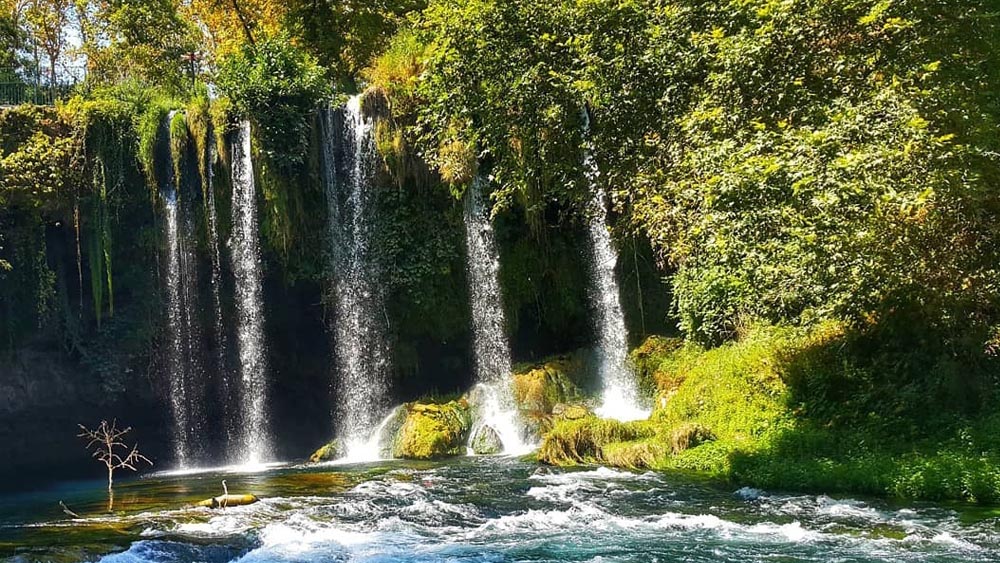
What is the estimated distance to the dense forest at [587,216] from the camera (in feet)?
35.4

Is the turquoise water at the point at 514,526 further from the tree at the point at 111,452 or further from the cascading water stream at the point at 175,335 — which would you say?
the cascading water stream at the point at 175,335

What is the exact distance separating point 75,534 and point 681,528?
7.09 metres

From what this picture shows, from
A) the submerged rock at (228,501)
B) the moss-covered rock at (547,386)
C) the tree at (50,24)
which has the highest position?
the tree at (50,24)

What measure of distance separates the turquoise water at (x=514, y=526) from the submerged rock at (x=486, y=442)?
152 inches

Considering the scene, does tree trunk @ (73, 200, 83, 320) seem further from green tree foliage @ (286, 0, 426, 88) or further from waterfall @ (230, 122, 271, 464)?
green tree foliage @ (286, 0, 426, 88)

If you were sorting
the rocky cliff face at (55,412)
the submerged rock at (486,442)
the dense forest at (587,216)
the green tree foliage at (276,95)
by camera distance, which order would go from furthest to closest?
1. the rocky cliff face at (55,412)
2. the green tree foliage at (276,95)
3. the submerged rock at (486,442)
4. the dense forest at (587,216)

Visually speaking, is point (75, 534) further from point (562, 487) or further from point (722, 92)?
point (722, 92)

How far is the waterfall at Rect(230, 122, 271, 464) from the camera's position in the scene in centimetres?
2133

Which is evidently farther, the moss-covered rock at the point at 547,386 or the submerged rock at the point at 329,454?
the submerged rock at the point at 329,454

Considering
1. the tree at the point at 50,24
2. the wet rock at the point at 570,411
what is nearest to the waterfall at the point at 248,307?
the wet rock at the point at 570,411

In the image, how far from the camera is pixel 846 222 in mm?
10141

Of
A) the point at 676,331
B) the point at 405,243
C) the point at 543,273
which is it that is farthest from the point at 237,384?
A: the point at 676,331

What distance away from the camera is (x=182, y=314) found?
2214 cm

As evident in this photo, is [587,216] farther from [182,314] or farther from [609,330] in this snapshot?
[182,314]
